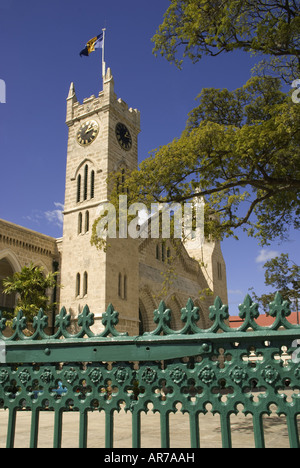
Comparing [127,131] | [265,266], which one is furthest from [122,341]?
[265,266]

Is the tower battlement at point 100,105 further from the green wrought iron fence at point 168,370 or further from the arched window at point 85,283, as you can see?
the green wrought iron fence at point 168,370

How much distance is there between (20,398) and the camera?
260cm

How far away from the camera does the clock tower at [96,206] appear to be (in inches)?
800

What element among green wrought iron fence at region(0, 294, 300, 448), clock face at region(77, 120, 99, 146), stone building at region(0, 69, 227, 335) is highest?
clock face at region(77, 120, 99, 146)

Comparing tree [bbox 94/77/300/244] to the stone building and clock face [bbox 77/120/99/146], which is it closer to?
the stone building

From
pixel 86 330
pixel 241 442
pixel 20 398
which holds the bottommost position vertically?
pixel 241 442

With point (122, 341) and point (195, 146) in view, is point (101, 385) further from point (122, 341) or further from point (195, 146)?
point (195, 146)

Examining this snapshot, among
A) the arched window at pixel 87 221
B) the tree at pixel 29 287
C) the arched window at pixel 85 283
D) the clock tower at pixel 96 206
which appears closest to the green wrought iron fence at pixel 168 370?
the tree at pixel 29 287

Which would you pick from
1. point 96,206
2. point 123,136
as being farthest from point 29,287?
point 123,136

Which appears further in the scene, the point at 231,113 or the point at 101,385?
the point at 231,113

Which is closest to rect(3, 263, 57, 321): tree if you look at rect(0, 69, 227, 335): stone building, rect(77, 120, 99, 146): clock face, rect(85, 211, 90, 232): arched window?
rect(0, 69, 227, 335): stone building

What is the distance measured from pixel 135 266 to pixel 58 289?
176 inches

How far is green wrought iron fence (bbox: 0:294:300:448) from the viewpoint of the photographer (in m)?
2.15

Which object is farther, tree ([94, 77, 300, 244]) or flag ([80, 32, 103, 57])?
flag ([80, 32, 103, 57])
